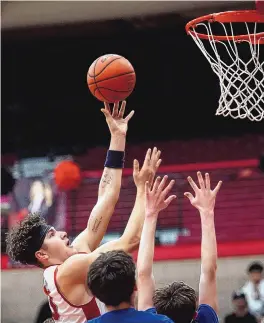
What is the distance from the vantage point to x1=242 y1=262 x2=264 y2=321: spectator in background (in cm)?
798

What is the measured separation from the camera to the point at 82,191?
34.9ft

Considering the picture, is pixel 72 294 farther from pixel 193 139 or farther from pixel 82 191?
pixel 193 139

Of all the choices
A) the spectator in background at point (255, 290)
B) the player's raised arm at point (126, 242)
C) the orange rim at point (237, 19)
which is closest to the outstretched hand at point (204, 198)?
the player's raised arm at point (126, 242)

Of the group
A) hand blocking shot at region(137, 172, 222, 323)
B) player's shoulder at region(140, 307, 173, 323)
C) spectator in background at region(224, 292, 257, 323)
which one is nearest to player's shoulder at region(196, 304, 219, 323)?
hand blocking shot at region(137, 172, 222, 323)

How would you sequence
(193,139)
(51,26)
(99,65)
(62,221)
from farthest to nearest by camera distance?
(193,139)
(51,26)
(62,221)
(99,65)

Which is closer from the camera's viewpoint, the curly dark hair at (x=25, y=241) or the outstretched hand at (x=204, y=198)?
the outstretched hand at (x=204, y=198)

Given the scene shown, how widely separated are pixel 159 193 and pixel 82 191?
752cm

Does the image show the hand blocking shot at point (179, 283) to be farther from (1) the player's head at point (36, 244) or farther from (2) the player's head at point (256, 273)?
(2) the player's head at point (256, 273)

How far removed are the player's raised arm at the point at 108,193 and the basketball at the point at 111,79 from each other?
7.7 inches

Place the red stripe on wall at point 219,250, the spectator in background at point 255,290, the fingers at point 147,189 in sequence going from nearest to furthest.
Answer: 1. the fingers at point 147,189
2. the spectator in background at point 255,290
3. the red stripe on wall at point 219,250

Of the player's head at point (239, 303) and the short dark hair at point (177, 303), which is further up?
the short dark hair at point (177, 303)

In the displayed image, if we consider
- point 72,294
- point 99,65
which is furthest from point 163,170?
point 72,294

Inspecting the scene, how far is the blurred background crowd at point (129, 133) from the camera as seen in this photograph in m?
9.34

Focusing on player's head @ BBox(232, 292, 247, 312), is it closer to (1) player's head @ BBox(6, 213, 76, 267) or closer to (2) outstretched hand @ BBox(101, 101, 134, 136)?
(2) outstretched hand @ BBox(101, 101, 134, 136)
